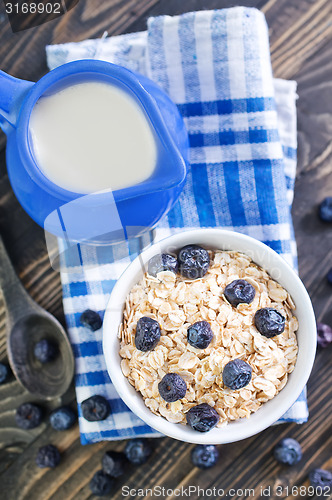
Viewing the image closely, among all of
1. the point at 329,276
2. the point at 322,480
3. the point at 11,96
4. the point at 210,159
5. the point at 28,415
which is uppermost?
the point at 11,96

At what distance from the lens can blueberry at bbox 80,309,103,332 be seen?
0.95 meters

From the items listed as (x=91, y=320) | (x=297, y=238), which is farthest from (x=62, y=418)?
(x=297, y=238)

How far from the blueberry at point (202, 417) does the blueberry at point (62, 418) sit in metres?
0.33

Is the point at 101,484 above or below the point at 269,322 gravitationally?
below

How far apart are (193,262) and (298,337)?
0.19 metres

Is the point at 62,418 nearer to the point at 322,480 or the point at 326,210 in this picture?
the point at 322,480

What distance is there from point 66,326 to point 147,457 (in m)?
0.29

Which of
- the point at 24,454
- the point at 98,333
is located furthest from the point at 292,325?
the point at 24,454

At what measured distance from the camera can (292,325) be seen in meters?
0.80

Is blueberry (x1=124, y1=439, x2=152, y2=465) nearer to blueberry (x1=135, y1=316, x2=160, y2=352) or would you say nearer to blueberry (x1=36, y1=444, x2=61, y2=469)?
blueberry (x1=36, y1=444, x2=61, y2=469)

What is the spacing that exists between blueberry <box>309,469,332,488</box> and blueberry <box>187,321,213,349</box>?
1.41ft

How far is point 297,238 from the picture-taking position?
1036 millimetres

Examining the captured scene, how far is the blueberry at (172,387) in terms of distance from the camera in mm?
747

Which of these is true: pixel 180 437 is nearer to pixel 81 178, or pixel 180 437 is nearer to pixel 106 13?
pixel 81 178
